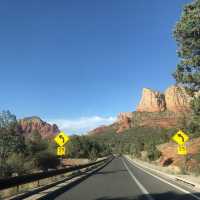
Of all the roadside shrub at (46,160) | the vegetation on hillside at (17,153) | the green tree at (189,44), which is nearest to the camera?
the green tree at (189,44)

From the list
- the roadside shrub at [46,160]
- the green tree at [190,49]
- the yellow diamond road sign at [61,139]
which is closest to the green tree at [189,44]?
the green tree at [190,49]

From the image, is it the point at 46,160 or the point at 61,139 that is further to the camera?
the point at 46,160

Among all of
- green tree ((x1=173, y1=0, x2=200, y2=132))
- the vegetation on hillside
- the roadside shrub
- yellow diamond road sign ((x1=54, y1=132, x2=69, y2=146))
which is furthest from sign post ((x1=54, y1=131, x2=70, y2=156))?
the roadside shrub

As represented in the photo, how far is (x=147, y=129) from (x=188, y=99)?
525ft

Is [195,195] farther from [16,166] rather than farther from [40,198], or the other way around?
[16,166]

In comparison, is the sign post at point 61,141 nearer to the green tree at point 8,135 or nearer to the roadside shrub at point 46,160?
the green tree at point 8,135

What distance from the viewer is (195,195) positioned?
16.9 metres

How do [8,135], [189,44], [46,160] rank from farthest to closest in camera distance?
[46,160]
[8,135]
[189,44]

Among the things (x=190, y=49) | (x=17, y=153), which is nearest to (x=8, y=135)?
(x=17, y=153)

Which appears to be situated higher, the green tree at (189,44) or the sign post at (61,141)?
the green tree at (189,44)

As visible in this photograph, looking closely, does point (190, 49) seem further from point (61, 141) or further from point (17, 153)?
point (17, 153)

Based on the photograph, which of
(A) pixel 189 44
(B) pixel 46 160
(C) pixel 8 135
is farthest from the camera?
(B) pixel 46 160

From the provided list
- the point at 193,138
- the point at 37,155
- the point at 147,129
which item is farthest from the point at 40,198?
the point at 147,129

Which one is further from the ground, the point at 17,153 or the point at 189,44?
the point at 189,44
